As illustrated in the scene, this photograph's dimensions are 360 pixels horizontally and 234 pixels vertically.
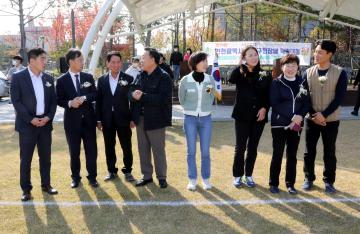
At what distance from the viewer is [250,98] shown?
538 centimetres

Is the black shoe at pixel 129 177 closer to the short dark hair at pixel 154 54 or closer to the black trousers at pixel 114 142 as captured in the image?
the black trousers at pixel 114 142

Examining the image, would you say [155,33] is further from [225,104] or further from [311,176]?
[311,176]

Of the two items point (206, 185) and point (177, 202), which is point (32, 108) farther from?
point (206, 185)

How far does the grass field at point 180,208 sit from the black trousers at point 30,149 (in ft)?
0.93

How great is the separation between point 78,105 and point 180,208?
6.30ft

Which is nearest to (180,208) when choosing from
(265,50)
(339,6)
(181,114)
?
(339,6)

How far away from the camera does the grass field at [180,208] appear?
4309 mm

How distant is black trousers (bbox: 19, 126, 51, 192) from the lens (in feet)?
17.1

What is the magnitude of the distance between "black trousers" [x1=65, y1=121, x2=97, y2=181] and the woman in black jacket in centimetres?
202

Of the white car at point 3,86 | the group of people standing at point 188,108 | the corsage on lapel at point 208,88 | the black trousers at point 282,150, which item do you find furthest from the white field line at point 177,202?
the white car at point 3,86

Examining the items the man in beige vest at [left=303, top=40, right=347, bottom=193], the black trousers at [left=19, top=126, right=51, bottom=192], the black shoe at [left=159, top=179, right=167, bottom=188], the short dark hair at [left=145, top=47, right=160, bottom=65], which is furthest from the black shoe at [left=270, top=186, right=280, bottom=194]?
the black trousers at [left=19, top=126, right=51, bottom=192]

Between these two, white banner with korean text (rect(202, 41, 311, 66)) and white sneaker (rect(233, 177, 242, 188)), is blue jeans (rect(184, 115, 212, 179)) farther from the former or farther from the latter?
white banner with korean text (rect(202, 41, 311, 66))

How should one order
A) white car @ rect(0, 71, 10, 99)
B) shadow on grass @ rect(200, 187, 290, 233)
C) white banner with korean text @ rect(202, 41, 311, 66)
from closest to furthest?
shadow on grass @ rect(200, 187, 290, 233) < white banner with korean text @ rect(202, 41, 311, 66) < white car @ rect(0, 71, 10, 99)

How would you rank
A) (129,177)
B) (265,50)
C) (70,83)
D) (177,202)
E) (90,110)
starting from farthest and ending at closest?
(265,50) < (129,177) < (90,110) < (70,83) < (177,202)
